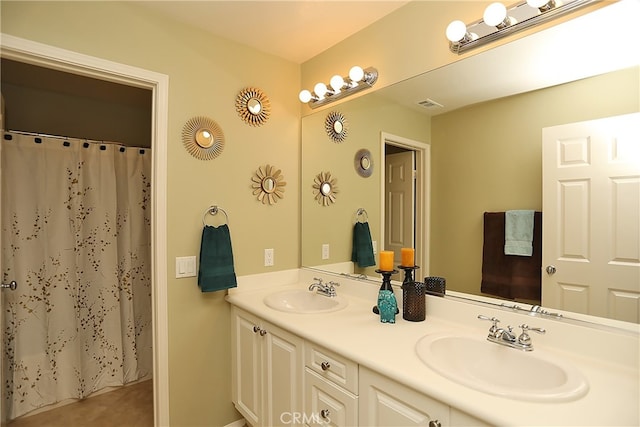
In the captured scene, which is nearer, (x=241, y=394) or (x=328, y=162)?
(x=241, y=394)

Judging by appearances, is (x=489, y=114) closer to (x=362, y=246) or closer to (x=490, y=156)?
(x=490, y=156)

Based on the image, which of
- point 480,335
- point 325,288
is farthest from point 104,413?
point 480,335

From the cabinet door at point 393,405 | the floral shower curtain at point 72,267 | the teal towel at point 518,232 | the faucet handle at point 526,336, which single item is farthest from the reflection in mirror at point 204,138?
Result: the faucet handle at point 526,336

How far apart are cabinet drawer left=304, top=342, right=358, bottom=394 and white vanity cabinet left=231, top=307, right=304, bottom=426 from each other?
0.07 m

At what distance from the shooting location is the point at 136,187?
274cm

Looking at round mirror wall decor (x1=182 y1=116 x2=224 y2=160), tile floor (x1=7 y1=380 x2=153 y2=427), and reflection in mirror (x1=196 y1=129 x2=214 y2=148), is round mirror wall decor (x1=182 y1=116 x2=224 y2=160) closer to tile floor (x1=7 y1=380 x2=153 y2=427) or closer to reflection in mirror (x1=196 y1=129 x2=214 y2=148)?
reflection in mirror (x1=196 y1=129 x2=214 y2=148)

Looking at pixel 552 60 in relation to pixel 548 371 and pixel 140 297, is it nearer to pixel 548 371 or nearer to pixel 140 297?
pixel 548 371

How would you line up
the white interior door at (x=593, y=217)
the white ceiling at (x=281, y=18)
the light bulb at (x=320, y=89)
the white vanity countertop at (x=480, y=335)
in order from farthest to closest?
A: 1. the light bulb at (x=320, y=89)
2. the white ceiling at (x=281, y=18)
3. the white interior door at (x=593, y=217)
4. the white vanity countertop at (x=480, y=335)

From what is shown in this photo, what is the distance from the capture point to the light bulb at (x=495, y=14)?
1242 mm

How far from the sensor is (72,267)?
246 centimetres

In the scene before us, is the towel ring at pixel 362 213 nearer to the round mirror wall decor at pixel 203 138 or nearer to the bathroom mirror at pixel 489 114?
the bathroom mirror at pixel 489 114

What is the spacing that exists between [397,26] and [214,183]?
4.36ft

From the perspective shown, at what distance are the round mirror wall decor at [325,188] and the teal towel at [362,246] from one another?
293 millimetres

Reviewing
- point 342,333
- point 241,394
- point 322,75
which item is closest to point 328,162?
point 322,75
